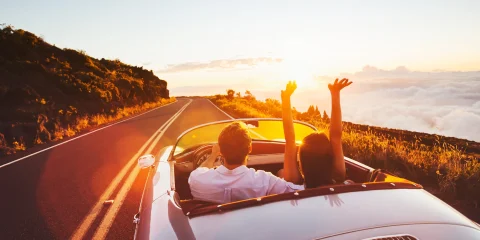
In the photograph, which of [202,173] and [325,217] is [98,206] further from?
[325,217]

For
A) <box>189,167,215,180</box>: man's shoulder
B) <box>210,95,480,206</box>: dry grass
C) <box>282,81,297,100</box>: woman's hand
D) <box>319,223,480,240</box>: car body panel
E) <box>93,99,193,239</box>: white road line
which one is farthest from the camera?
<box>210,95,480,206</box>: dry grass

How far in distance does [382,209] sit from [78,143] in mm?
12713

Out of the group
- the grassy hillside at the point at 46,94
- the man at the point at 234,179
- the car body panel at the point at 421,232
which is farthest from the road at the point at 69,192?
the car body panel at the point at 421,232

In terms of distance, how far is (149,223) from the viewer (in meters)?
2.51

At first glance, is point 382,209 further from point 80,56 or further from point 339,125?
point 80,56

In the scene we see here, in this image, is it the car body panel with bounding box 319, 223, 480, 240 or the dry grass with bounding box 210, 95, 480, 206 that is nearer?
the car body panel with bounding box 319, 223, 480, 240

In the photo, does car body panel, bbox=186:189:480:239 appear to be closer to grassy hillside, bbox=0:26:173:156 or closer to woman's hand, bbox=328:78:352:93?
woman's hand, bbox=328:78:352:93

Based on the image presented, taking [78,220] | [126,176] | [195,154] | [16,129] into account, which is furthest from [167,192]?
[16,129]

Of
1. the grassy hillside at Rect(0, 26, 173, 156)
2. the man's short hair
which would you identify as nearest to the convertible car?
the man's short hair

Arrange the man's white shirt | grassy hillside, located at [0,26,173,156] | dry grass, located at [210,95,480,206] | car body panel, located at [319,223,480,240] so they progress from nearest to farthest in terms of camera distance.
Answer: car body panel, located at [319,223,480,240], the man's white shirt, dry grass, located at [210,95,480,206], grassy hillside, located at [0,26,173,156]

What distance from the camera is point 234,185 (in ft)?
8.28

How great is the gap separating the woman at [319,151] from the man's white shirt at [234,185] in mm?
188

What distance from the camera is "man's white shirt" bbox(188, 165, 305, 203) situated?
2518 mm

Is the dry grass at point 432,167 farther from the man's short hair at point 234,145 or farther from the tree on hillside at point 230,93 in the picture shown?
the tree on hillside at point 230,93
